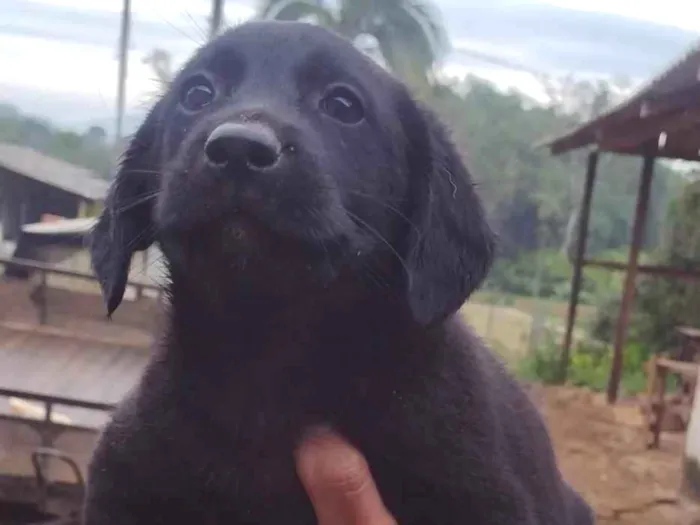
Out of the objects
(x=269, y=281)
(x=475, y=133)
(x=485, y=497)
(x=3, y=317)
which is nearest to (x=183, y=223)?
(x=269, y=281)

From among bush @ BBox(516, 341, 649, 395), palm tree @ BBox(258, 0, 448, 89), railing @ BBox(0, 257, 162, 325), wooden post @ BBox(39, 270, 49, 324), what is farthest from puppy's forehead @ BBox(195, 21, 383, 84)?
bush @ BBox(516, 341, 649, 395)

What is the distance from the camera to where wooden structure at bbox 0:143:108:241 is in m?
1.80

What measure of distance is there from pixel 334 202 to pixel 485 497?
0.32 metres

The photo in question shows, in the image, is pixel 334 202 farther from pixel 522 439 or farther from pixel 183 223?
pixel 522 439

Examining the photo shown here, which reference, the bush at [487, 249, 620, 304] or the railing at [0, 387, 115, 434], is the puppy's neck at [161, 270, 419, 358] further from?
the railing at [0, 387, 115, 434]

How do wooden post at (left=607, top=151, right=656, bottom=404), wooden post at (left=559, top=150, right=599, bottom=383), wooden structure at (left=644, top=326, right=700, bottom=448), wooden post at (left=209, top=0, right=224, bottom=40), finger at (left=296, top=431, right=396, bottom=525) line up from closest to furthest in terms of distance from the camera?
finger at (left=296, top=431, right=396, bottom=525), wooden post at (left=209, top=0, right=224, bottom=40), wooden post at (left=559, top=150, right=599, bottom=383), wooden post at (left=607, top=151, right=656, bottom=404), wooden structure at (left=644, top=326, right=700, bottom=448)

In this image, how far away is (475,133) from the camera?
1.46 metres

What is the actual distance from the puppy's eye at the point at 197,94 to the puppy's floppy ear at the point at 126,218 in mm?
76

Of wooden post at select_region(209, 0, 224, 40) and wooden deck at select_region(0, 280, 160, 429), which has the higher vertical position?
wooden post at select_region(209, 0, 224, 40)

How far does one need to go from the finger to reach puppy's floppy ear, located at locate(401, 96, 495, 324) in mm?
153

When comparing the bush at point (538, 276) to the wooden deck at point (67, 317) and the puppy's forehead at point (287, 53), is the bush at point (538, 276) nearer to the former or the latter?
the puppy's forehead at point (287, 53)

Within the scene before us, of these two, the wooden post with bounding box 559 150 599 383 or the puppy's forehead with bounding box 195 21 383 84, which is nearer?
the puppy's forehead with bounding box 195 21 383 84

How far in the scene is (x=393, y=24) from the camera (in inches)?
57.4

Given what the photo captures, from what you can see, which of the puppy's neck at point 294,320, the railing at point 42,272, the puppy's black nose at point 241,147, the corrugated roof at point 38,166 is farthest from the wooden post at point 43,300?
the puppy's black nose at point 241,147
